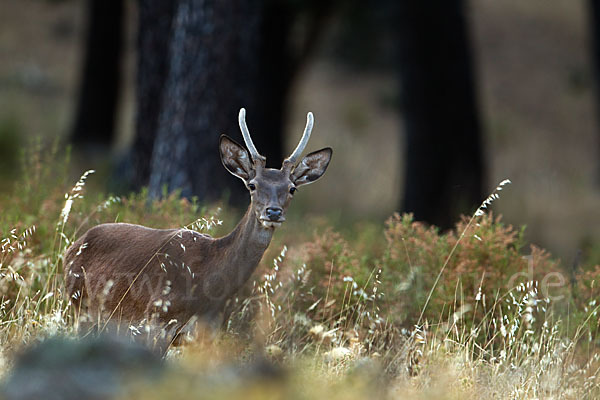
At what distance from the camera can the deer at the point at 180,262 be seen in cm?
521

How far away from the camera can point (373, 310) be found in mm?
5980

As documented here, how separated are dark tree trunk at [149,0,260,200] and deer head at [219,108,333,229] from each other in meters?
3.55

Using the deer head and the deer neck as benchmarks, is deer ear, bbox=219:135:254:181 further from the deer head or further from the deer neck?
the deer neck

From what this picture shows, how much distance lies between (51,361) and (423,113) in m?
9.17

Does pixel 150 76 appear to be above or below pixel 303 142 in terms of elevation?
below

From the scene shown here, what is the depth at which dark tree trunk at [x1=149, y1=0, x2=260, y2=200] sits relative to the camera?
9211 mm

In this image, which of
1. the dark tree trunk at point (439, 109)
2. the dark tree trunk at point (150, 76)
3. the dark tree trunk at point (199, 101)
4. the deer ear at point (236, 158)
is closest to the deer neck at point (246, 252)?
the deer ear at point (236, 158)

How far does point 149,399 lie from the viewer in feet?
9.66

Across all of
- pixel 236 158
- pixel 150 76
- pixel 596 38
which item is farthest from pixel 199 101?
pixel 596 38

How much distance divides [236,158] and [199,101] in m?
3.74

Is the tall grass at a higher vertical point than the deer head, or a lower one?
lower

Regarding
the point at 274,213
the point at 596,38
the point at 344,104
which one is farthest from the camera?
the point at 344,104

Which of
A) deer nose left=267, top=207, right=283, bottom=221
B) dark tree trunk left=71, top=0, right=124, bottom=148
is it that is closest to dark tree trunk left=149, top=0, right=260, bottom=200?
deer nose left=267, top=207, right=283, bottom=221

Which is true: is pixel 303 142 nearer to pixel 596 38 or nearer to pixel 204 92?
pixel 204 92
